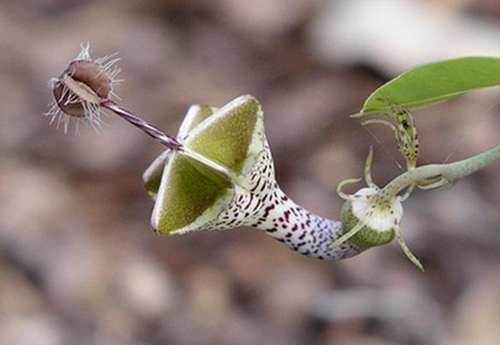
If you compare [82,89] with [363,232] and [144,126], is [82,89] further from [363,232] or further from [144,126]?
[363,232]

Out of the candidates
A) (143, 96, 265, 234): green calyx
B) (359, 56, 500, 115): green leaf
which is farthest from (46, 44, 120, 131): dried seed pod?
(359, 56, 500, 115): green leaf

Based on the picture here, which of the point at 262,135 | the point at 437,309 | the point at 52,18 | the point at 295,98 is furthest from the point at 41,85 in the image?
the point at 262,135

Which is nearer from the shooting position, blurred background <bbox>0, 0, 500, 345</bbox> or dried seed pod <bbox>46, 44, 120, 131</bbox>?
dried seed pod <bbox>46, 44, 120, 131</bbox>

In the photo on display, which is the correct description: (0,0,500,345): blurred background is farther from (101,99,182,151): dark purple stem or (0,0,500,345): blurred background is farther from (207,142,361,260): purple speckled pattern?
(101,99,182,151): dark purple stem

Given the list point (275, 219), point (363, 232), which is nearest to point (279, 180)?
point (275, 219)

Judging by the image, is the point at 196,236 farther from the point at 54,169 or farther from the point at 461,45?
the point at 461,45

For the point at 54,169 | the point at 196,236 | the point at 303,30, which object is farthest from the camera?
the point at 303,30
